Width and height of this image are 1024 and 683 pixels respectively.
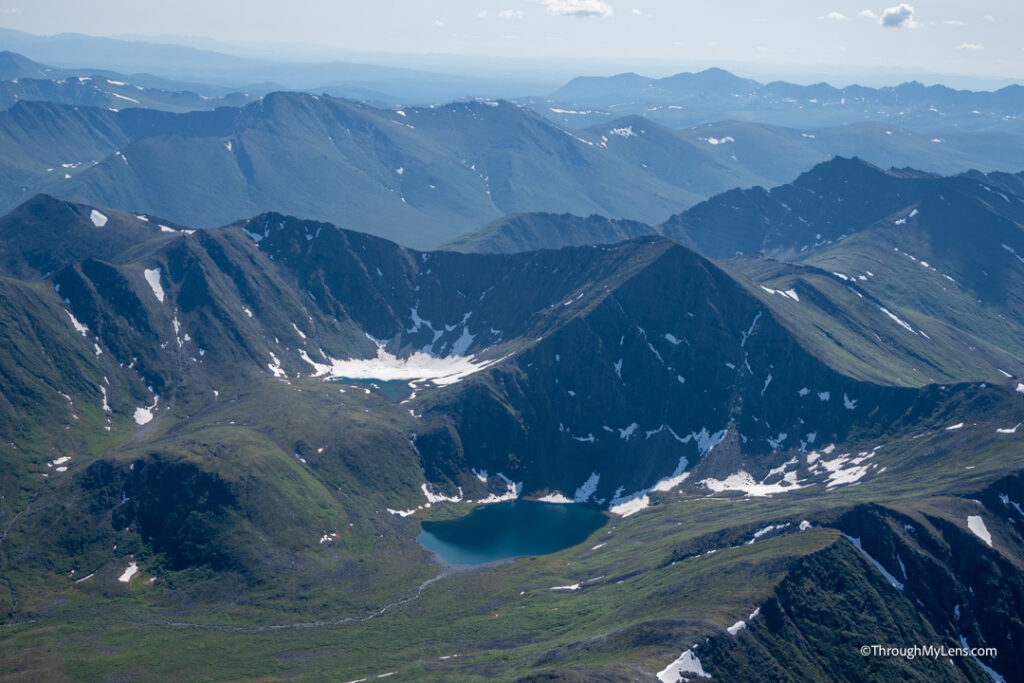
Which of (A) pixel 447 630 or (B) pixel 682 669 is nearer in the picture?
(B) pixel 682 669

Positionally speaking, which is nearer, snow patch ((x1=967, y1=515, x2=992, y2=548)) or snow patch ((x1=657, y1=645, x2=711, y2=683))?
snow patch ((x1=657, y1=645, x2=711, y2=683))

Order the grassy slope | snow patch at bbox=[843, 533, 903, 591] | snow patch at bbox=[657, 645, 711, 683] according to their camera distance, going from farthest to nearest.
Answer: snow patch at bbox=[843, 533, 903, 591]
the grassy slope
snow patch at bbox=[657, 645, 711, 683]

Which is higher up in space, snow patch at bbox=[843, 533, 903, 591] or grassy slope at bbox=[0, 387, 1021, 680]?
snow patch at bbox=[843, 533, 903, 591]

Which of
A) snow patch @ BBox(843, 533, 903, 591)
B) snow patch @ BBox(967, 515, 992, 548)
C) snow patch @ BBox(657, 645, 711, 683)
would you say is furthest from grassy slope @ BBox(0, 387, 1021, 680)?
snow patch @ BBox(967, 515, 992, 548)

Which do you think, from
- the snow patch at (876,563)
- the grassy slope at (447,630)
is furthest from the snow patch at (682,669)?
the snow patch at (876,563)

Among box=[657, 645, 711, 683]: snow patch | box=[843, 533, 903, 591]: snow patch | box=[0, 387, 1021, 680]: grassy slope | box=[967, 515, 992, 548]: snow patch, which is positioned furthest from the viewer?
box=[967, 515, 992, 548]: snow patch

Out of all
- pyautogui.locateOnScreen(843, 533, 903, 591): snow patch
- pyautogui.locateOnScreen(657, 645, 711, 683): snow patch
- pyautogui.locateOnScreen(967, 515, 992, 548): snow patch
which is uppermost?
pyautogui.locateOnScreen(967, 515, 992, 548): snow patch

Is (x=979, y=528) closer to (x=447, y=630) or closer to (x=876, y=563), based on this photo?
(x=876, y=563)

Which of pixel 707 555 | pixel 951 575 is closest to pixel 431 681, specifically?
pixel 707 555

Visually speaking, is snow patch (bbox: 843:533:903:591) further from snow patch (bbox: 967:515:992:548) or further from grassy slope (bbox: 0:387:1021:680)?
snow patch (bbox: 967:515:992:548)

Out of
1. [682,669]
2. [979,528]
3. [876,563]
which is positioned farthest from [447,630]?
[979,528]

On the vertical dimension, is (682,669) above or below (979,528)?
below

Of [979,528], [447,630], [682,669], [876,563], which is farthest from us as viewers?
[447,630]
